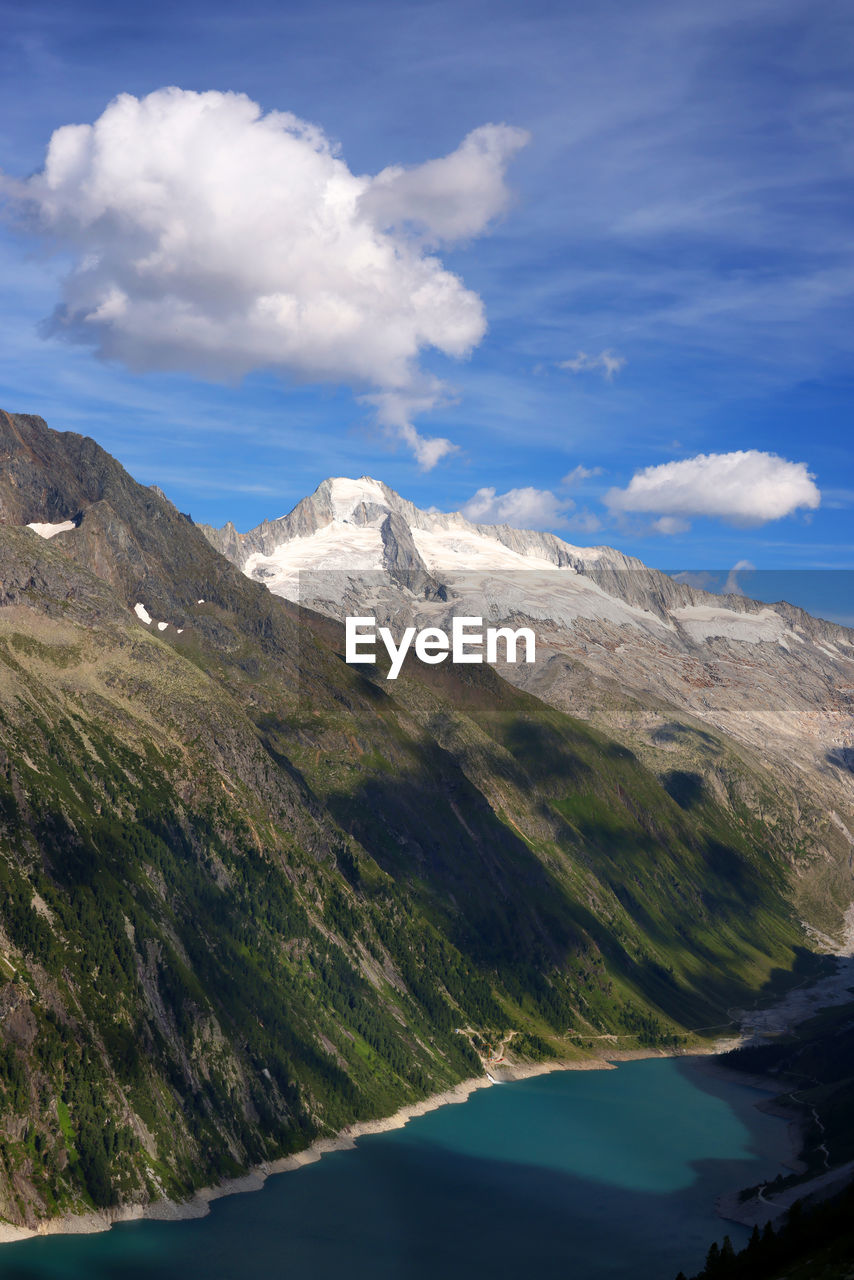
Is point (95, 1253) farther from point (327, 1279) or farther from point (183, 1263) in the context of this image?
point (327, 1279)

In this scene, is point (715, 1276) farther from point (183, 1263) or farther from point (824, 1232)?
point (183, 1263)

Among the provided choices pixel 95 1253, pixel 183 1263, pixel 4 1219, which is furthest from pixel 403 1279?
pixel 4 1219

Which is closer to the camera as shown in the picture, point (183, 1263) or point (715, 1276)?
point (715, 1276)

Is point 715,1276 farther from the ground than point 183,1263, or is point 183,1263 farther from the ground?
point 715,1276

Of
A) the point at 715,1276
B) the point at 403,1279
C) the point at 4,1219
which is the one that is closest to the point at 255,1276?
the point at 403,1279

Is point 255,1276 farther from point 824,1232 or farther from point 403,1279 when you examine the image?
point 824,1232

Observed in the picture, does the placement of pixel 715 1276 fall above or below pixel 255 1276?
above

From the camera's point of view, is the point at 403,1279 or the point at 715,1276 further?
the point at 403,1279
